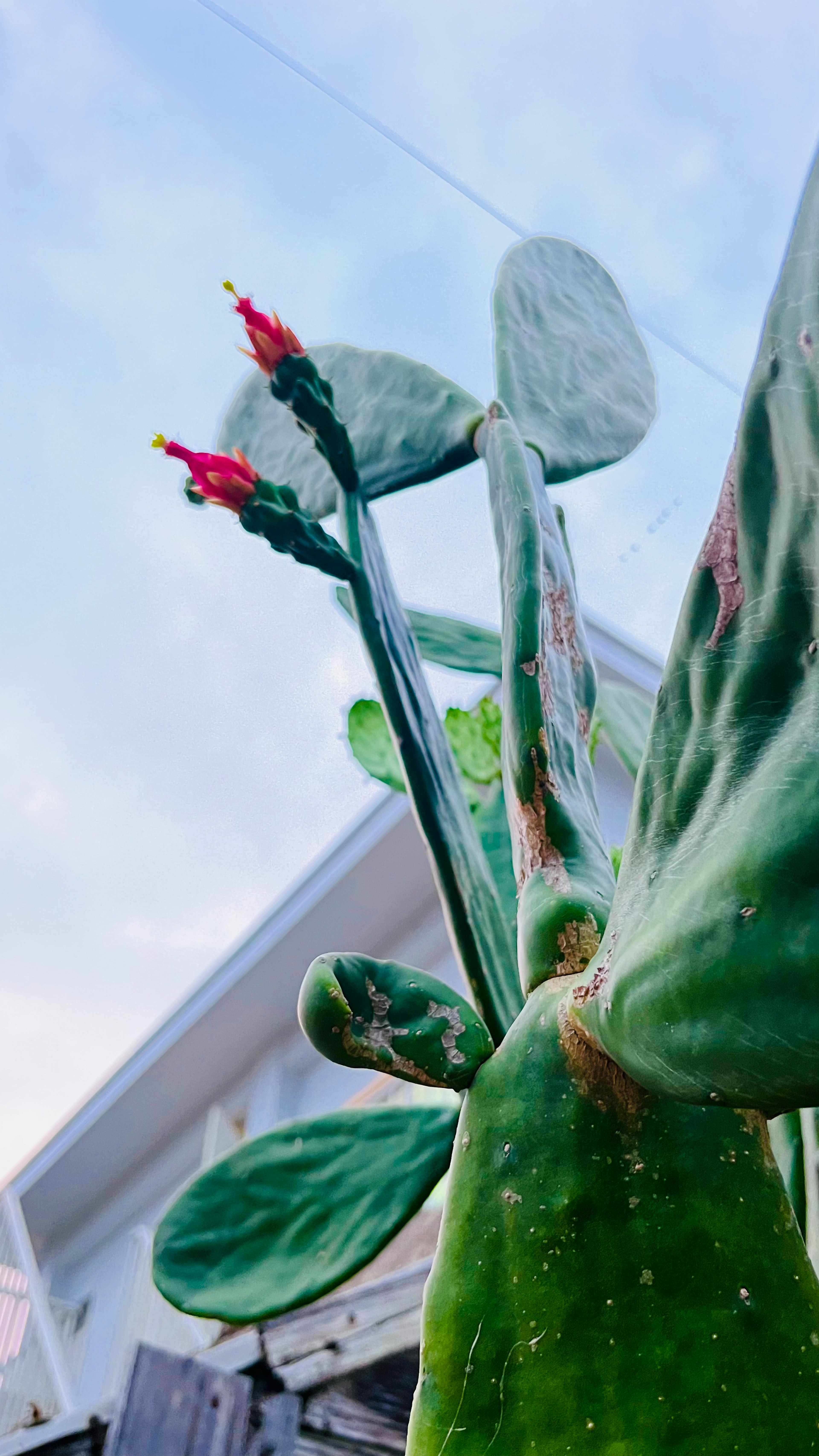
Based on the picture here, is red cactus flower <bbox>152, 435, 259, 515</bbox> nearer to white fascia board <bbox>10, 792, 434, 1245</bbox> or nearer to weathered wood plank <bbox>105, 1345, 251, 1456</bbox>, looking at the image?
weathered wood plank <bbox>105, 1345, 251, 1456</bbox>

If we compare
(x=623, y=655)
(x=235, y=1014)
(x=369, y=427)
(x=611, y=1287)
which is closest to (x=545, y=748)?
(x=611, y=1287)

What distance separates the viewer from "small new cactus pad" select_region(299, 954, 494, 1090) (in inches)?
24.9

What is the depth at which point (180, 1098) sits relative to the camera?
430 centimetres

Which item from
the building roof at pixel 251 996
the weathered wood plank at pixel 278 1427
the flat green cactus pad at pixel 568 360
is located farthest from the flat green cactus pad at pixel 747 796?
the building roof at pixel 251 996

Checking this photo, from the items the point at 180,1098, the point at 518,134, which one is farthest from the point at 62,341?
the point at 180,1098

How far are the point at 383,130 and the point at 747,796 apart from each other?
1.32 m

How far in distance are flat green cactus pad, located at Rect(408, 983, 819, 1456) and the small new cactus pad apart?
1.8 inches

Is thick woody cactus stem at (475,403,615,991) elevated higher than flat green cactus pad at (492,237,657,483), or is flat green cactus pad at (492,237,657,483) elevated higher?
flat green cactus pad at (492,237,657,483)

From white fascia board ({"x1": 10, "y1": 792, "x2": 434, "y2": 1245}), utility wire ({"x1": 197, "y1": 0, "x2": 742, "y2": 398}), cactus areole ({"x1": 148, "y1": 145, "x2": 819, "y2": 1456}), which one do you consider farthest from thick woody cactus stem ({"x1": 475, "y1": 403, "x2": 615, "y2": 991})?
white fascia board ({"x1": 10, "y1": 792, "x2": 434, "y2": 1245})

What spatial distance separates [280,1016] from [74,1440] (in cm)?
272

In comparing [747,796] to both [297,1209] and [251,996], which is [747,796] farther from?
[251,996]

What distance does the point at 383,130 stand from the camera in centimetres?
142

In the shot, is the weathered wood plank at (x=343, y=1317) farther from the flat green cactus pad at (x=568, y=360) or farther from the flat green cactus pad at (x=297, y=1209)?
the flat green cactus pad at (x=568, y=360)

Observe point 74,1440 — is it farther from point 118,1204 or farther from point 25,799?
point 118,1204
